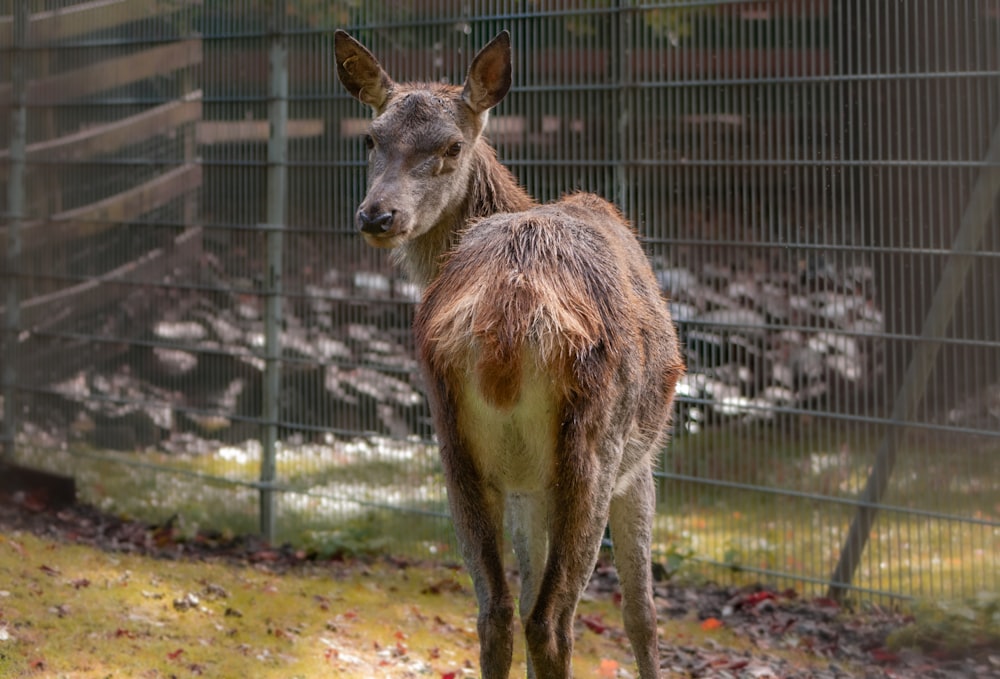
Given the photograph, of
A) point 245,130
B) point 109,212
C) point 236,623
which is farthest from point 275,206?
point 236,623

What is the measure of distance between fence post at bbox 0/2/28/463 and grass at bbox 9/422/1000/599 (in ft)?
1.57

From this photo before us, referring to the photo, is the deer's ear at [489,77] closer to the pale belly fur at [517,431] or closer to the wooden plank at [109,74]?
the pale belly fur at [517,431]

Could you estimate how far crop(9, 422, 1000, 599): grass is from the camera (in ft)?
20.9

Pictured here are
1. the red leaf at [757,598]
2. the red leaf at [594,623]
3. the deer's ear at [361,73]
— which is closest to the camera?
the deer's ear at [361,73]

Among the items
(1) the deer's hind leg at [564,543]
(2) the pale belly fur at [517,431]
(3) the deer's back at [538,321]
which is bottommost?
(1) the deer's hind leg at [564,543]

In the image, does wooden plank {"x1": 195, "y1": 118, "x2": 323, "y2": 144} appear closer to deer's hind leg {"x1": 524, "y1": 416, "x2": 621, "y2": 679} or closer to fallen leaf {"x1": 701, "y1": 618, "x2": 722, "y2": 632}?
fallen leaf {"x1": 701, "y1": 618, "x2": 722, "y2": 632}

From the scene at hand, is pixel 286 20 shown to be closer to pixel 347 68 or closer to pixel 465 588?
pixel 347 68

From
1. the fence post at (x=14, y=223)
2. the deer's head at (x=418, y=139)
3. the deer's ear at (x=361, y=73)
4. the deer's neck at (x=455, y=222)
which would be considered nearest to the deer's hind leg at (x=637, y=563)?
the deer's neck at (x=455, y=222)

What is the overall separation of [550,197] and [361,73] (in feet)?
6.23

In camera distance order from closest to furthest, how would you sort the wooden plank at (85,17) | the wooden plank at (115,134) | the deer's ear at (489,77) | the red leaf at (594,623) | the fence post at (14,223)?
the deer's ear at (489,77), the red leaf at (594,623), the wooden plank at (115,134), the wooden plank at (85,17), the fence post at (14,223)

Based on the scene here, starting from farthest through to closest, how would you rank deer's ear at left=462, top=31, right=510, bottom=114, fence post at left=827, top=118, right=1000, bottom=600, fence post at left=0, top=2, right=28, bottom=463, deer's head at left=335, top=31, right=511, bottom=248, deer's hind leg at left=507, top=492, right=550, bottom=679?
fence post at left=0, top=2, right=28, bottom=463 → fence post at left=827, top=118, right=1000, bottom=600 → deer's ear at left=462, top=31, right=510, bottom=114 → deer's head at left=335, top=31, right=511, bottom=248 → deer's hind leg at left=507, top=492, right=550, bottom=679

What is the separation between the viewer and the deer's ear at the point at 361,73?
583 cm

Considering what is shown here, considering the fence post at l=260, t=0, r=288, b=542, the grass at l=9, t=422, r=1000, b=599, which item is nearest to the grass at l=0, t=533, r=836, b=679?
the grass at l=9, t=422, r=1000, b=599

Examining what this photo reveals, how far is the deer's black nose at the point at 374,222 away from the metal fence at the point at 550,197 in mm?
2422
